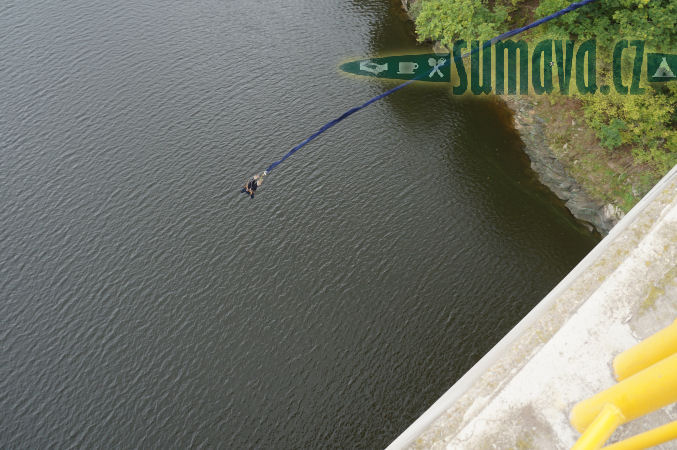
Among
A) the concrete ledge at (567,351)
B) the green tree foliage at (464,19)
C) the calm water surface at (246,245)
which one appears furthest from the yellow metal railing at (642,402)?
the green tree foliage at (464,19)

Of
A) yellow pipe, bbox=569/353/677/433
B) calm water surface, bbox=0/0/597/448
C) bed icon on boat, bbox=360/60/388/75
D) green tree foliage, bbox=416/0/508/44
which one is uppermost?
green tree foliage, bbox=416/0/508/44

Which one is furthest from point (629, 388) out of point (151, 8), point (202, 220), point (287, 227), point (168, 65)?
point (151, 8)

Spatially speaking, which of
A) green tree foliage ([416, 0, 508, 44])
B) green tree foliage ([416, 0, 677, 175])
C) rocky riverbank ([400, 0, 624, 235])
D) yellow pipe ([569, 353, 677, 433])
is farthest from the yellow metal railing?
green tree foliage ([416, 0, 508, 44])

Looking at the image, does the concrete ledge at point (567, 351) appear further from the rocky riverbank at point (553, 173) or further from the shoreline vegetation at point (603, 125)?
the shoreline vegetation at point (603, 125)

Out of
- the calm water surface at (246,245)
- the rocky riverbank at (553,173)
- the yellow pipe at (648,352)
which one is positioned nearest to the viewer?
the yellow pipe at (648,352)

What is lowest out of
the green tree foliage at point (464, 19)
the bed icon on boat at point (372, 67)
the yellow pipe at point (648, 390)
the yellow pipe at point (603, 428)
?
the yellow pipe at point (603, 428)

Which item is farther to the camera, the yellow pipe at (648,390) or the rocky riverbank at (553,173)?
the rocky riverbank at (553,173)

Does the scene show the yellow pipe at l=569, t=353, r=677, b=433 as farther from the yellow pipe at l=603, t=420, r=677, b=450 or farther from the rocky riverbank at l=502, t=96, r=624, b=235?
the rocky riverbank at l=502, t=96, r=624, b=235
